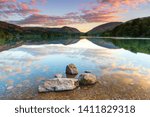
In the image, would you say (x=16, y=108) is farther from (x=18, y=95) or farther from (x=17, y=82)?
(x=17, y=82)

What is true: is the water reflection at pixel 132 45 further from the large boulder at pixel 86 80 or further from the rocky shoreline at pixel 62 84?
the rocky shoreline at pixel 62 84

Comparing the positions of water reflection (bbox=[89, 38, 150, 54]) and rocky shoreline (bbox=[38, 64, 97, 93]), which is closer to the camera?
rocky shoreline (bbox=[38, 64, 97, 93])

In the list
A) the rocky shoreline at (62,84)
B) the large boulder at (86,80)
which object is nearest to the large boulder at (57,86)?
the rocky shoreline at (62,84)

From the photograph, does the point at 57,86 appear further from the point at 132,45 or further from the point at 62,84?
the point at 132,45

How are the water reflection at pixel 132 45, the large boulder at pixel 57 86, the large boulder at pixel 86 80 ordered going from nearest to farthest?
the large boulder at pixel 57 86 < the large boulder at pixel 86 80 < the water reflection at pixel 132 45

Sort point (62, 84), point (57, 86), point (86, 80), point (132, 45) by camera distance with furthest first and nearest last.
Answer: point (132, 45)
point (86, 80)
point (62, 84)
point (57, 86)

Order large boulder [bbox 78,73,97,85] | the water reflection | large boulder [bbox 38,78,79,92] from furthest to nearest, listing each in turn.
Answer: the water reflection
large boulder [bbox 78,73,97,85]
large boulder [bbox 38,78,79,92]

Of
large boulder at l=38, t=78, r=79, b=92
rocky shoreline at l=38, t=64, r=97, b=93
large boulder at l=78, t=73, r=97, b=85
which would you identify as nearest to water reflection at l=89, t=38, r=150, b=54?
large boulder at l=78, t=73, r=97, b=85

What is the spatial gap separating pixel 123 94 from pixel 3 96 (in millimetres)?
6168

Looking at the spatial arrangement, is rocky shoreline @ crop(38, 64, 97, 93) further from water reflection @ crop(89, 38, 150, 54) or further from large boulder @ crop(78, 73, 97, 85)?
water reflection @ crop(89, 38, 150, 54)

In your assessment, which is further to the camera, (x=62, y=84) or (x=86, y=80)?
(x=86, y=80)

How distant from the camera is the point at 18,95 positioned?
10.2m

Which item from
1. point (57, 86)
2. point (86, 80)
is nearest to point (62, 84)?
point (57, 86)

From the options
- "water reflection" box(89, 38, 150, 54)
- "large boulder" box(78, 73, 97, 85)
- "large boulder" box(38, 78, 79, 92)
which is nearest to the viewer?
"large boulder" box(38, 78, 79, 92)
